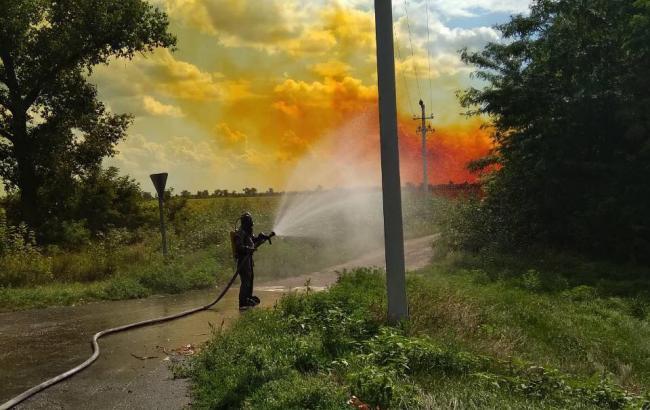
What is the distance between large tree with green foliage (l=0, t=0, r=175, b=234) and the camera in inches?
971

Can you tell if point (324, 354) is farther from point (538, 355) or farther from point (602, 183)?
point (602, 183)

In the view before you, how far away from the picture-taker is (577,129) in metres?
19.5

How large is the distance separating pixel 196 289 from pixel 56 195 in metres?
14.6

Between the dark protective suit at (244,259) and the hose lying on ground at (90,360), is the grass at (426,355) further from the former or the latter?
the dark protective suit at (244,259)

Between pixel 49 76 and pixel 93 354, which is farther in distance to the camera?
pixel 49 76

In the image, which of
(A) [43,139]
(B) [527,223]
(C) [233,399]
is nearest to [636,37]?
(B) [527,223]

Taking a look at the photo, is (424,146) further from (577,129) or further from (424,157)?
(577,129)

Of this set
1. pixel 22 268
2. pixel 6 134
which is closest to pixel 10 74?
pixel 6 134

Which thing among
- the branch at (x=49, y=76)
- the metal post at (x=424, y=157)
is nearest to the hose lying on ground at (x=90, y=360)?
the branch at (x=49, y=76)

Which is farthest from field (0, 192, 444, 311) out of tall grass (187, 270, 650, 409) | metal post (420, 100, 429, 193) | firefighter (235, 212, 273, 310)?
metal post (420, 100, 429, 193)

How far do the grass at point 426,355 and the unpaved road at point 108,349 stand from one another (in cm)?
57

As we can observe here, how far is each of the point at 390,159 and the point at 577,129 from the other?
46.4ft

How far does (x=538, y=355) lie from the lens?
28.5ft

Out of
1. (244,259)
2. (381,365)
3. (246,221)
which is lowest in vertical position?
(381,365)
